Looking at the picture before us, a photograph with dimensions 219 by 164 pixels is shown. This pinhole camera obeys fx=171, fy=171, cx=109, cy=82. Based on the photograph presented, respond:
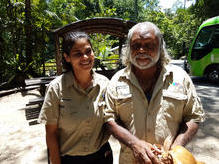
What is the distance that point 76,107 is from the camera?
1.50 m

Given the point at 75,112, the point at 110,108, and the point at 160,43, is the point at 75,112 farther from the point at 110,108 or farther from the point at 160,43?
the point at 160,43

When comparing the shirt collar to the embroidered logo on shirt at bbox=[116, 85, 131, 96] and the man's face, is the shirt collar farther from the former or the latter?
the man's face

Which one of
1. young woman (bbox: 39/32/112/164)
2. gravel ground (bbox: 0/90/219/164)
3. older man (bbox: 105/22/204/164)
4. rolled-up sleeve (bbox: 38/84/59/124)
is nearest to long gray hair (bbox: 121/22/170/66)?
older man (bbox: 105/22/204/164)

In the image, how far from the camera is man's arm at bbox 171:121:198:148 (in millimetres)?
1351

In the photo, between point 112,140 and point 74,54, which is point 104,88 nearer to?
point 74,54

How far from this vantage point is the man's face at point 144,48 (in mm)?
1493

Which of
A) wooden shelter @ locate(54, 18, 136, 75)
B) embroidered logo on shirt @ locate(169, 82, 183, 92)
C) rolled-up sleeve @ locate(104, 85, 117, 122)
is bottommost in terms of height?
rolled-up sleeve @ locate(104, 85, 117, 122)

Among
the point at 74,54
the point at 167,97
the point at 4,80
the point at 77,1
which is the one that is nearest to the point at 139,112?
the point at 167,97

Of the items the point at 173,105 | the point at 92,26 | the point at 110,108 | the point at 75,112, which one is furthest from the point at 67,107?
the point at 92,26

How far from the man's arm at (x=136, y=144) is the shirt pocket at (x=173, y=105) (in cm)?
32

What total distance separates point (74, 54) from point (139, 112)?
2.53ft

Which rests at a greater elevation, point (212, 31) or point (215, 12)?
point (215, 12)

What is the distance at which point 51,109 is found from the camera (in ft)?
4.83

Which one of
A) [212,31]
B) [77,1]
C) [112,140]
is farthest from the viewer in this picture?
[77,1]
